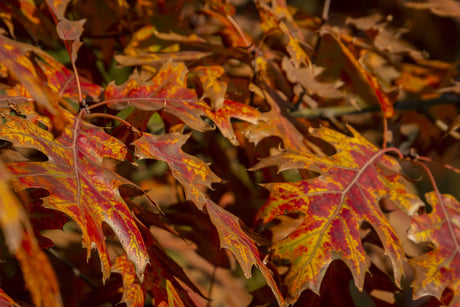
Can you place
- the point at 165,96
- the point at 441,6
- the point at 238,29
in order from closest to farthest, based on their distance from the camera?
1. the point at 165,96
2. the point at 238,29
3. the point at 441,6

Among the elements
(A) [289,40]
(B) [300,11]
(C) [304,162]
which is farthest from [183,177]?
(B) [300,11]

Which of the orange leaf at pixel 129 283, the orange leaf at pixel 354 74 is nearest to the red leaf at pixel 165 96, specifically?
the orange leaf at pixel 129 283

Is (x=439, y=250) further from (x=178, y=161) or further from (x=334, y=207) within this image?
(x=178, y=161)

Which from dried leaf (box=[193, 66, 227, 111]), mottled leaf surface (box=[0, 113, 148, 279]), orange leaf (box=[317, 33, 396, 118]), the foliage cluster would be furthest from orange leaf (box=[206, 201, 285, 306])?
orange leaf (box=[317, 33, 396, 118])

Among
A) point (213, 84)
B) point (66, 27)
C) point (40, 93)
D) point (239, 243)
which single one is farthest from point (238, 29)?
point (40, 93)

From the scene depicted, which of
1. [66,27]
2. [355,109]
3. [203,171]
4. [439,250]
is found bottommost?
[439,250]

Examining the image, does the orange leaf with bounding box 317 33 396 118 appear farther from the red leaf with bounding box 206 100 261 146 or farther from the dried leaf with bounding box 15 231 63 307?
the dried leaf with bounding box 15 231 63 307

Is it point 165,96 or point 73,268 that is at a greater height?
point 165,96
